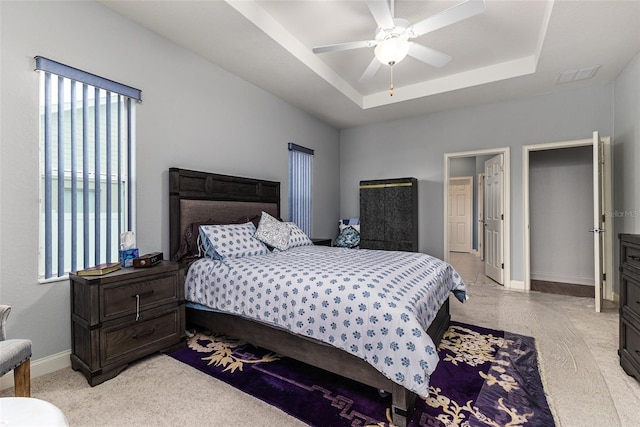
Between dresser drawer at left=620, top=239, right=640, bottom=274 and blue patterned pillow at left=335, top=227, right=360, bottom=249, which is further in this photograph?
blue patterned pillow at left=335, top=227, right=360, bottom=249

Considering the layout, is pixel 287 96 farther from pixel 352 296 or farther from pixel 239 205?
pixel 352 296

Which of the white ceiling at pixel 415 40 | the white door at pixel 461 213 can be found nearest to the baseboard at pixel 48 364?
the white ceiling at pixel 415 40

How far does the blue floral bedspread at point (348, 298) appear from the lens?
1.51 meters

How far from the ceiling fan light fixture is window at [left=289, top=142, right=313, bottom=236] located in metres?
2.31

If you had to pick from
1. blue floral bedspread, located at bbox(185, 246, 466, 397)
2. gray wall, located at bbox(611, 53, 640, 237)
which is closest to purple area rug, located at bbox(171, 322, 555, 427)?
blue floral bedspread, located at bbox(185, 246, 466, 397)

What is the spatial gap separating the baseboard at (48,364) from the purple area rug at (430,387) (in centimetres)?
75

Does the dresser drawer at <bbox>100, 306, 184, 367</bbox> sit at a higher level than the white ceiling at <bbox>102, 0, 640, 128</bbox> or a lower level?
lower

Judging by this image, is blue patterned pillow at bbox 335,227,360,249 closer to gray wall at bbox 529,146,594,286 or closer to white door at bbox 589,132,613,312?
gray wall at bbox 529,146,594,286

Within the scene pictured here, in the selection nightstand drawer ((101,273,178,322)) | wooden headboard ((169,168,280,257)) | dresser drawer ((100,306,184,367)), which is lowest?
dresser drawer ((100,306,184,367))

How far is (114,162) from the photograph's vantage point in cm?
251

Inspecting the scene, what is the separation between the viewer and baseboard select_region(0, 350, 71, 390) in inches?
78.0

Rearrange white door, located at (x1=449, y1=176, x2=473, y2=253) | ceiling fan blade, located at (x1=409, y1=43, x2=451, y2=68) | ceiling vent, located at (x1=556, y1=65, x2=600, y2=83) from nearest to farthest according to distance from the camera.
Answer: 1. ceiling fan blade, located at (x1=409, y1=43, x2=451, y2=68)
2. ceiling vent, located at (x1=556, y1=65, x2=600, y2=83)
3. white door, located at (x1=449, y1=176, x2=473, y2=253)

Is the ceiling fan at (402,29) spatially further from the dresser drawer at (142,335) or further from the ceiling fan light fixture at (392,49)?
the dresser drawer at (142,335)

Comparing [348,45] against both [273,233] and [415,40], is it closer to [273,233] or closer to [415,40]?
[415,40]
